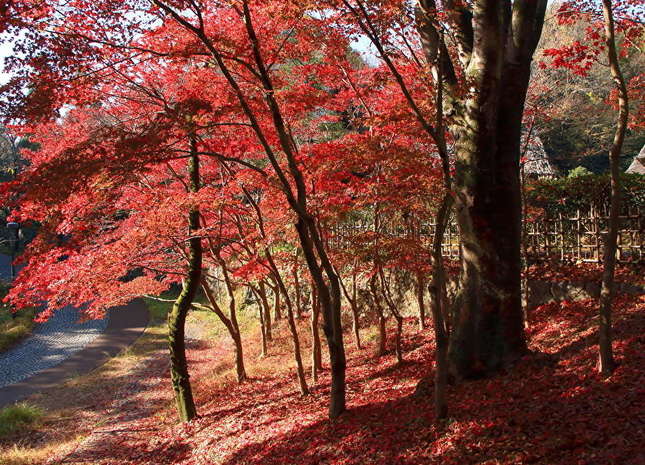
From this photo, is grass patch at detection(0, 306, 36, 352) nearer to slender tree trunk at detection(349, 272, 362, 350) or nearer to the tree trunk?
slender tree trunk at detection(349, 272, 362, 350)

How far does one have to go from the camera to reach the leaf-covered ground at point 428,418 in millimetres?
3977

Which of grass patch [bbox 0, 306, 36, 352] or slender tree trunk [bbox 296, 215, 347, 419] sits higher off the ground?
slender tree trunk [bbox 296, 215, 347, 419]

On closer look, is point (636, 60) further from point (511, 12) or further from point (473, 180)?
point (473, 180)

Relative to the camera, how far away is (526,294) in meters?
8.21

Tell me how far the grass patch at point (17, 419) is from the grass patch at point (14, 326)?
26.6 feet

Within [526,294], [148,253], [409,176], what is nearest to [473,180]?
[409,176]

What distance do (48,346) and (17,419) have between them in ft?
27.3

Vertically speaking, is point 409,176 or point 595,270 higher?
point 409,176

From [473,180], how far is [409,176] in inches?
68.4

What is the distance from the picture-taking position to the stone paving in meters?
15.6

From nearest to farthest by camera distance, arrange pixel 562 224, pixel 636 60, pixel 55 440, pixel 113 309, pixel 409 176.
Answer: pixel 409 176
pixel 562 224
pixel 55 440
pixel 636 60
pixel 113 309

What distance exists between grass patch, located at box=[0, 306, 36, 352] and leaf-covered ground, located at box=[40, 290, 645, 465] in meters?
10.7

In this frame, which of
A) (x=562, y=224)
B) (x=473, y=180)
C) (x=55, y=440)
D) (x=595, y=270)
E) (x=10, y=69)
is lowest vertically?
(x=55, y=440)

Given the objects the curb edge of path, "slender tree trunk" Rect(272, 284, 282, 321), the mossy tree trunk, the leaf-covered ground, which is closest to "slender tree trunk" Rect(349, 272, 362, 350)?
the leaf-covered ground
